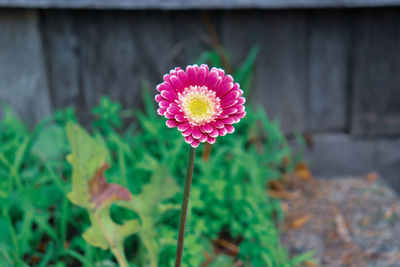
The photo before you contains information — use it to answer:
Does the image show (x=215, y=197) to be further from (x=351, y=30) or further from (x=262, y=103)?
(x=351, y=30)

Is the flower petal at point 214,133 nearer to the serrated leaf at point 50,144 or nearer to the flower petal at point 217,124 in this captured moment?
the flower petal at point 217,124

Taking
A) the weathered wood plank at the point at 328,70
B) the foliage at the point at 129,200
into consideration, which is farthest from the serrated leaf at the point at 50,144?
the weathered wood plank at the point at 328,70

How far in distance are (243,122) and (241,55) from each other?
0.34 meters

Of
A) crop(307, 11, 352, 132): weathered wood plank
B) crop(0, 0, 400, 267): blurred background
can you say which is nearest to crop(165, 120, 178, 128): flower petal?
crop(0, 0, 400, 267): blurred background

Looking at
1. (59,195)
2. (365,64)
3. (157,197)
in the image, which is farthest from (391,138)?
(59,195)

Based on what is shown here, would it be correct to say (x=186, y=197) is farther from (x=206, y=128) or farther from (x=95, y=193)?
(x=95, y=193)

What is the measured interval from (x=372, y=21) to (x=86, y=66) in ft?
4.66

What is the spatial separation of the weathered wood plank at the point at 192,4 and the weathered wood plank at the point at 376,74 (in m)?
0.20

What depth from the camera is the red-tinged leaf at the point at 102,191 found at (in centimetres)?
131

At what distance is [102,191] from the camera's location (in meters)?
1.36

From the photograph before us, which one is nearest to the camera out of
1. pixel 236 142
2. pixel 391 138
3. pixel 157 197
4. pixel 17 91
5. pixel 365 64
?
pixel 157 197

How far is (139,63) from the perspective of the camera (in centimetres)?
222

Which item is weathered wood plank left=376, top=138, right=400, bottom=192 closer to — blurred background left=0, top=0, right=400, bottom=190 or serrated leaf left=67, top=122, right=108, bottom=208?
blurred background left=0, top=0, right=400, bottom=190

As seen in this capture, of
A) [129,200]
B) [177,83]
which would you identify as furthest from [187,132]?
[129,200]
